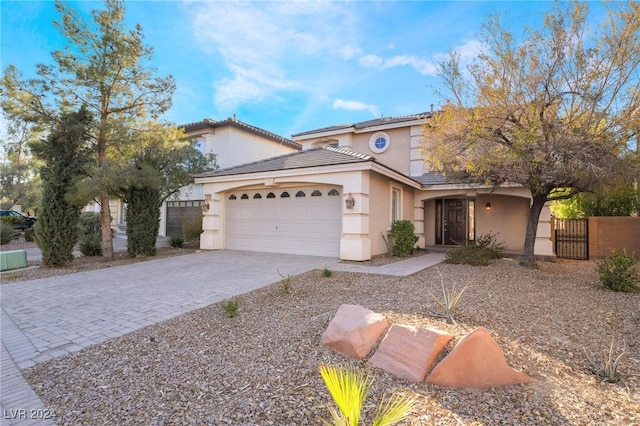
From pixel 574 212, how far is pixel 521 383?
16.6m

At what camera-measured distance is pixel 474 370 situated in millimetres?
2760

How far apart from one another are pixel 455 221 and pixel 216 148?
13.2 metres

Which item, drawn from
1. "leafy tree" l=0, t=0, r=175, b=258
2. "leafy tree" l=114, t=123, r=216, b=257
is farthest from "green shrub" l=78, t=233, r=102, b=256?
"leafy tree" l=0, t=0, r=175, b=258

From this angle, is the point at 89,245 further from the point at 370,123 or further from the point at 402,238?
the point at 370,123

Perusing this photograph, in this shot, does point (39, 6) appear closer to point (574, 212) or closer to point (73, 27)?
point (73, 27)

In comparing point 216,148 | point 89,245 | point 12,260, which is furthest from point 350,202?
point 216,148

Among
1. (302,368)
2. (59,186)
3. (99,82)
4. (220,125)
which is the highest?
(220,125)

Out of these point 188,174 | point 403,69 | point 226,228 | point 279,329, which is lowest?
point 279,329

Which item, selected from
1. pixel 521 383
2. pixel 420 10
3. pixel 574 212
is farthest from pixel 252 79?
pixel 574 212

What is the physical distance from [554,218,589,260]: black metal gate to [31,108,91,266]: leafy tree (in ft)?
55.6

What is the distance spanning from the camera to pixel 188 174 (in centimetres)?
1347

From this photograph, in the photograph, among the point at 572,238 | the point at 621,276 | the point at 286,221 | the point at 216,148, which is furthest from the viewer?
the point at 216,148

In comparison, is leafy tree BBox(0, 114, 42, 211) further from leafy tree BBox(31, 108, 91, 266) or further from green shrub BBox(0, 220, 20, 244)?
leafy tree BBox(31, 108, 91, 266)

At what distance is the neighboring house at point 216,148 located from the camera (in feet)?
58.4
